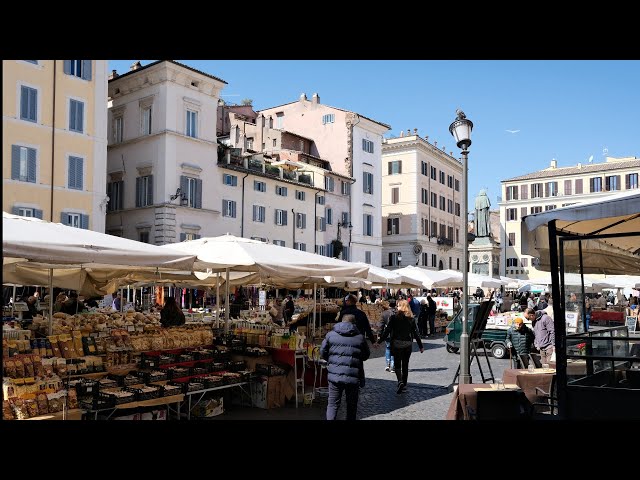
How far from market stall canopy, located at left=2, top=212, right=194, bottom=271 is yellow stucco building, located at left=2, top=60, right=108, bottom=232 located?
18.6 meters

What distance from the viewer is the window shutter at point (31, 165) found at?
→ 25.1 m

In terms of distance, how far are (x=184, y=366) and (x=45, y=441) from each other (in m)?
5.66

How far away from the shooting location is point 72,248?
241 inches

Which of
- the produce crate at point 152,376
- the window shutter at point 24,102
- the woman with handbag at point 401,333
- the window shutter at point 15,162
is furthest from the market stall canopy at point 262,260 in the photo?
the window shutter at point 24,102

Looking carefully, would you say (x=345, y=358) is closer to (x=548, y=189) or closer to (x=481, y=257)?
(x=481, y=257)

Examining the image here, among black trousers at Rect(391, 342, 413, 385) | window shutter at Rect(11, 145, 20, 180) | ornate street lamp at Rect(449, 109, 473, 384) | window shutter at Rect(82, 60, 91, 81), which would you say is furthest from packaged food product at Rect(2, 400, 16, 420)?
window shutter at Rect(82, 60, 91, 81)

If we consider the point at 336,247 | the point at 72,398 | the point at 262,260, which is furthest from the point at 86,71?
the point at 72,398

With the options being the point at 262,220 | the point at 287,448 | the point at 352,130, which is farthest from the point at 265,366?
the point at 352,130

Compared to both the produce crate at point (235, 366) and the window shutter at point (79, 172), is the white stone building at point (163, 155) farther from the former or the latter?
the produce crate at point (235, 366)

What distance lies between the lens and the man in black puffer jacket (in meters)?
7.15

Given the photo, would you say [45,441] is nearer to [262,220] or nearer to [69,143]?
[69,143]

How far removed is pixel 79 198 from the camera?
88.4ft

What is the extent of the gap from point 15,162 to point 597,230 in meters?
23.6

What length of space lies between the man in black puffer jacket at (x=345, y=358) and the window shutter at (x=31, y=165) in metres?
21.6
